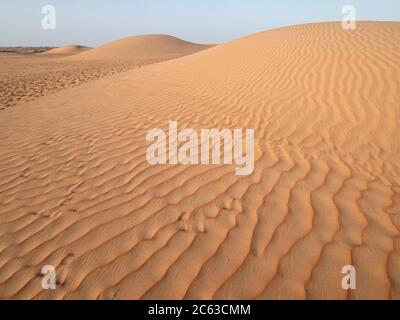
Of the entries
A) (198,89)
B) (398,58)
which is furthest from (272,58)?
(398,58)

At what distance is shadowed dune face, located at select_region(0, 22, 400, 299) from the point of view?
80.0 inches

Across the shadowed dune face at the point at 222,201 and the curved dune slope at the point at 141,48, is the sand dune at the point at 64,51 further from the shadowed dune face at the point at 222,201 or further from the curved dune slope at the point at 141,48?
the shadowed dune face at the point at 222,201

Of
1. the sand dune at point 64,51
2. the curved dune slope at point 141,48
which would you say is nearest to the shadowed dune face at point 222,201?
the curved dune slope at point 141,48

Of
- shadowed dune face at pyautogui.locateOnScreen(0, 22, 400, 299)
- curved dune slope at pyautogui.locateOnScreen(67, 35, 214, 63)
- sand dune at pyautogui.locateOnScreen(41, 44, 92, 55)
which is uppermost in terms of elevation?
sand dune at pyautogui.locateOnScreen(41, 44, 92, 55)

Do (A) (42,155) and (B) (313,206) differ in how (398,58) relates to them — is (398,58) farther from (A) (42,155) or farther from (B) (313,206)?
(A) (42,155)

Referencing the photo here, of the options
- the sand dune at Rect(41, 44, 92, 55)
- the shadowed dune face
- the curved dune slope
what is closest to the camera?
the shadowed dune face

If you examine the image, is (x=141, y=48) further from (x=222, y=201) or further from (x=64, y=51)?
(x=222, y=201)

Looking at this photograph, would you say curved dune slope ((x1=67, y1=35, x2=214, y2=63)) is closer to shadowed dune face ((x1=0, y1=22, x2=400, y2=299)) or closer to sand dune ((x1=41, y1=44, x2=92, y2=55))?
sand dune ((x1=41, y1=44, x2=92, y2=55))

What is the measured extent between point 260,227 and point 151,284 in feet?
3.41

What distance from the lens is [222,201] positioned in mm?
2822

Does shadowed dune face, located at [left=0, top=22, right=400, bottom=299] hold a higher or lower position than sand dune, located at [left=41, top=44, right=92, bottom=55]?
lower

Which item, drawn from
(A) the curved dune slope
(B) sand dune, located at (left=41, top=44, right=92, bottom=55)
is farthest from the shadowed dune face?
(B) sand dune, located at (left=41, top=44, right=92, bottom=55)

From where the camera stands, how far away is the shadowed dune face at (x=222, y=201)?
2.03m

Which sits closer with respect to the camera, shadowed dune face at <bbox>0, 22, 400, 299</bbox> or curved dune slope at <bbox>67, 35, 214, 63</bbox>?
shadowed dune face at <bbox>0, 22, 400, 299</bbox>
